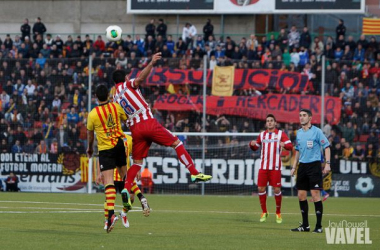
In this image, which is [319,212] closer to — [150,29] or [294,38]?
[294,38]

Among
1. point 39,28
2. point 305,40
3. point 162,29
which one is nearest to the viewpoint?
point 305,40

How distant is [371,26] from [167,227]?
23506 millimetres

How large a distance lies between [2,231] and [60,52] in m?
22.4

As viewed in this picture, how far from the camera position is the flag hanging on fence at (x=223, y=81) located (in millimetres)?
29516

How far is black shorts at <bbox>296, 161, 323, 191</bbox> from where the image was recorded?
1462cm

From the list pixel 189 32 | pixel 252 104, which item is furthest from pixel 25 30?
pixel 252 104

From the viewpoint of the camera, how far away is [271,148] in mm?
17734

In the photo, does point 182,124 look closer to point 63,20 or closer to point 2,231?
point 63,20

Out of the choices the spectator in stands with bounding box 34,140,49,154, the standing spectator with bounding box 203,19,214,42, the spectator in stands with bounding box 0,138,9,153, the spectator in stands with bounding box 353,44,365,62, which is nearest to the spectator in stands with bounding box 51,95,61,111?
the spectator in stands with bounding box 34,140,49,154

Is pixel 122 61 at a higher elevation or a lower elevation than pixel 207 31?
lower

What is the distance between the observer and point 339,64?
2952 centimetres

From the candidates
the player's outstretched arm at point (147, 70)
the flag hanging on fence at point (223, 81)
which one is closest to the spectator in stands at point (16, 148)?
the flag hanging on fence at point (223, 81)

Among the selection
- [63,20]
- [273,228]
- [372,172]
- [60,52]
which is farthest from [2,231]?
[63,20]

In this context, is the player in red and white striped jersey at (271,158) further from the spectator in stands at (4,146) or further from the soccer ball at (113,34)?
the spectator in stands at (4,146)
